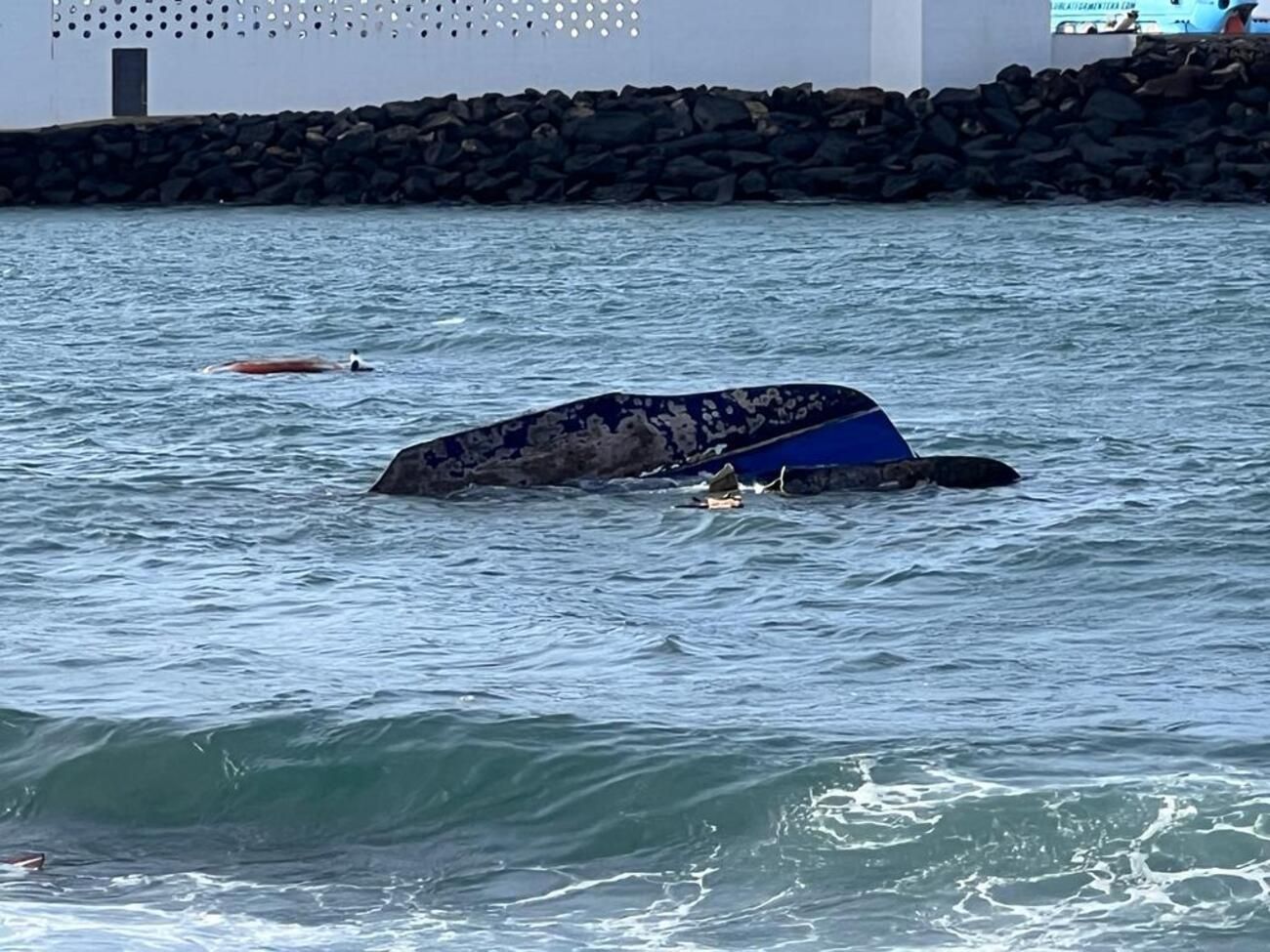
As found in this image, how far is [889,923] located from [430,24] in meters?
43.7

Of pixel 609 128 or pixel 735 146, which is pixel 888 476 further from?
pixel 609 128

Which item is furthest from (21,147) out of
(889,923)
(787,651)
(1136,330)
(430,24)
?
(889,923)

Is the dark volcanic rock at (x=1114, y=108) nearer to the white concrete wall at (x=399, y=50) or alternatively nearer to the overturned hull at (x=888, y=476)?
Result: the white concrete wall at (x=399, y=50)

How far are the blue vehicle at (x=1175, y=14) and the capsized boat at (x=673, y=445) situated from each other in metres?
42.5

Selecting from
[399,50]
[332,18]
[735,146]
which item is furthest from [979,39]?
[332,18]

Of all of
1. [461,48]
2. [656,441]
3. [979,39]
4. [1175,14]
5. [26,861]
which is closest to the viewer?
[26,861]

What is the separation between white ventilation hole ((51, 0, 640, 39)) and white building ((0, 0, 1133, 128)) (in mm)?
35

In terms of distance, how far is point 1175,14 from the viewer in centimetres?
5881

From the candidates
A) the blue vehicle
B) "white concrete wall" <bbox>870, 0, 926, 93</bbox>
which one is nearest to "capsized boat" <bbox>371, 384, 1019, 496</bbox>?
"white concrete wall" <bbox>870, 0, 926, 93</bbox>

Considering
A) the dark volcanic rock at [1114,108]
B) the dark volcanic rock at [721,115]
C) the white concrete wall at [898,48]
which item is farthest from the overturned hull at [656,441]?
the white concrete wall at [898,48]

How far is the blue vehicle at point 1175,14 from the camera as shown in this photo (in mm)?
56606

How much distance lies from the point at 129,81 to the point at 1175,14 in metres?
23.5

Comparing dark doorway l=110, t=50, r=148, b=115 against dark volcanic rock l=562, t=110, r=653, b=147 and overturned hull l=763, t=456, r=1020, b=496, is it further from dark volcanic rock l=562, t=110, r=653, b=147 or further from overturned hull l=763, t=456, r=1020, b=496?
overturned hull l=763, t=456, r=1020, b=496

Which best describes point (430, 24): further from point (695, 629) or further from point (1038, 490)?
point (695, 629)
